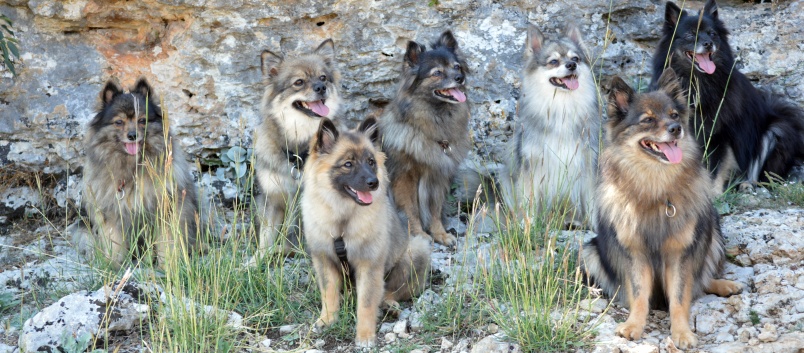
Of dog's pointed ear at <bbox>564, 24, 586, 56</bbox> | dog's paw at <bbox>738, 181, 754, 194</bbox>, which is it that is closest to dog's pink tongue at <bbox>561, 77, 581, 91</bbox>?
dog's pointed ear at <bbox>564, 24, 586, 56</bbox>

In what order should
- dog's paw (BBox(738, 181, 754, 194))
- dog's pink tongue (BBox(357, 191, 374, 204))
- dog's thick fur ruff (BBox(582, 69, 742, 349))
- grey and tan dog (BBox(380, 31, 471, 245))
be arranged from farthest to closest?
dog's paw (BBox(738, 181, 754, 194))
grey and tan dog (BBox(380, 31, 471, 245))
dog's pink tongue (BBox(357, 191, 374, 204))
dog's thick fur ruff (BBox(582, 69, 742, 349))

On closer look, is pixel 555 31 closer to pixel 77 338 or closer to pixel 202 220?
pixel 202 220

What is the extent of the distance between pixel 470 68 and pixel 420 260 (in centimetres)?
254

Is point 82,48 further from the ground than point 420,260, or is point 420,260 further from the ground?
point 82,48

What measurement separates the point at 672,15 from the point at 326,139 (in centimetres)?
313

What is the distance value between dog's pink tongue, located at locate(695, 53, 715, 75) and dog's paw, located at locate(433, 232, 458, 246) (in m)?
2.26

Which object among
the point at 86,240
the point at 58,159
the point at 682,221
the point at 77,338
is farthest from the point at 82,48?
the point at 682,221

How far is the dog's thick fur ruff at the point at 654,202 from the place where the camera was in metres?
4.63

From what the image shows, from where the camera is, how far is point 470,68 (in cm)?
744

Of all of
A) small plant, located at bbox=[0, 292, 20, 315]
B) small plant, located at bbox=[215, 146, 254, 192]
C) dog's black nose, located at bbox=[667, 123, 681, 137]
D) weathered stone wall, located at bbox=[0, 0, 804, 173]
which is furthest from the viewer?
small plant, located at bbox=[215, 146, 254, 192]

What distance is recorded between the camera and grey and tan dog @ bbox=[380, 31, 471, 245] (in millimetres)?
6457

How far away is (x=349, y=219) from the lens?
16.3ft

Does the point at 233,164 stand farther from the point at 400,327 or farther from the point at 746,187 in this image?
the point at 746,187

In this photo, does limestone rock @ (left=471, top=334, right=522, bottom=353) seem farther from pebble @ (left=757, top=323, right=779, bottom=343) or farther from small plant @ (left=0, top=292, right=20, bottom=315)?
small plant @ (left=0, top=292, right=20, bottom=315)
